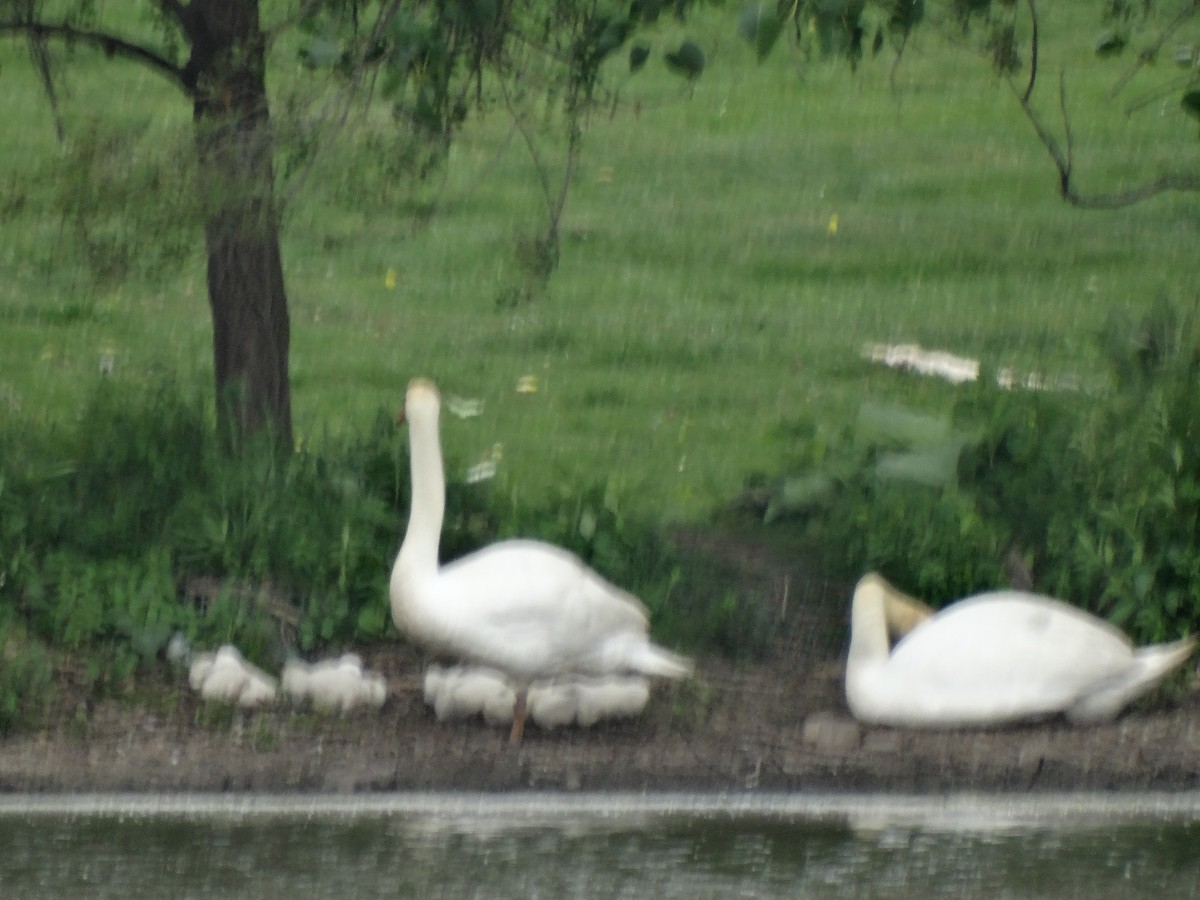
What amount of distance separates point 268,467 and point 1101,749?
291 cm

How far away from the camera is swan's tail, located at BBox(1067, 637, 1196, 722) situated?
682 cm

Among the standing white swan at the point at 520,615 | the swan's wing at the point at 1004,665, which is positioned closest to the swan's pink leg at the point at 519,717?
the standing white swan at the point at 520,615

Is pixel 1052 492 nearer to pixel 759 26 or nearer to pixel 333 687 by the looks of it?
pixel 333 687

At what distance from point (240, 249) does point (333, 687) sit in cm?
190

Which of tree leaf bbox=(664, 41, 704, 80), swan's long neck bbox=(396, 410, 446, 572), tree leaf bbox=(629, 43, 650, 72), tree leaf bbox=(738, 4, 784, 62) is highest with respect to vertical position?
tree leaf bbox=(738, 4, 784, 62)

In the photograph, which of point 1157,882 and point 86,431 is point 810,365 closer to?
point 86,431

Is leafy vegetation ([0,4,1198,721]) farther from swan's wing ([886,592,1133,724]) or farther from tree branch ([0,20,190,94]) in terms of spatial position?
swan's wing ([886,592,1133,724])

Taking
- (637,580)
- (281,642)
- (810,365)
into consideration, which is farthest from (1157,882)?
(810,365)

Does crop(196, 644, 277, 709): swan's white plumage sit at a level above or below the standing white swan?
below

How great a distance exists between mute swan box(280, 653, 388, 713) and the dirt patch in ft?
0.18

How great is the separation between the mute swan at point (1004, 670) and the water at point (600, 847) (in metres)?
0.44

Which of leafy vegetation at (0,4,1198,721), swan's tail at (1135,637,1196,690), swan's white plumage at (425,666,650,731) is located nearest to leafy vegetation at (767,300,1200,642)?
leafy vegetation at (0,4,1198,721)

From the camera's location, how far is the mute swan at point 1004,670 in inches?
265

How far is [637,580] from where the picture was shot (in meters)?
7.74
